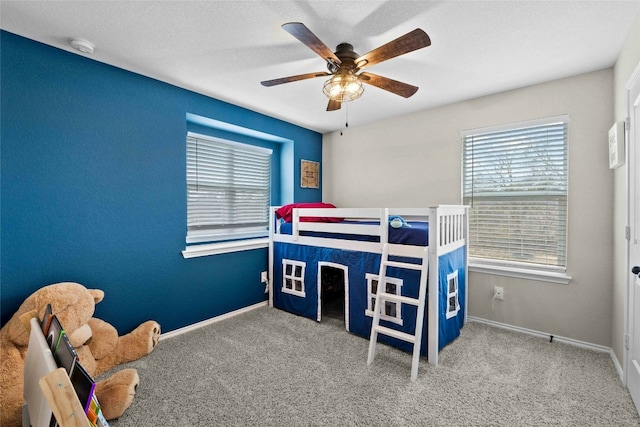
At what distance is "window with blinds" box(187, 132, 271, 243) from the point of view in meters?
3.11

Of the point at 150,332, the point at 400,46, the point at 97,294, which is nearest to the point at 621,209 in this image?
the point at 400,46

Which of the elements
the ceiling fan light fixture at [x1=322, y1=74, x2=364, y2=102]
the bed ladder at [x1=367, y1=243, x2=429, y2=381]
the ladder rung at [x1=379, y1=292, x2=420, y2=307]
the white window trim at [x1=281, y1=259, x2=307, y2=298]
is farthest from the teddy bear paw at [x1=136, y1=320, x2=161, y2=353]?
the ceiling fan light fixture at [x1=322, y1=74, x2=364, y2=102]

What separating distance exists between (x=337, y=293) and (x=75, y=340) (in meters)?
2.70

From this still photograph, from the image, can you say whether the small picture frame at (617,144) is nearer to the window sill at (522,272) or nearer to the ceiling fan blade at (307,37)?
the window sill at (522,272)

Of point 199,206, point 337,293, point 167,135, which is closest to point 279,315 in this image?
point 337,293

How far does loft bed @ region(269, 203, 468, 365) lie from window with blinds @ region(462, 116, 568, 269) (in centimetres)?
28

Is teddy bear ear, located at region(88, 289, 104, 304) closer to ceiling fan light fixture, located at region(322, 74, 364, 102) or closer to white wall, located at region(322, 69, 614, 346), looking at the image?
ceiling fan light fixture, located at region(322, 74, 364, 102)

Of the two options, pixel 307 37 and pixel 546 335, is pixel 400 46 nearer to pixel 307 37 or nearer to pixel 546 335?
pixel 307 37

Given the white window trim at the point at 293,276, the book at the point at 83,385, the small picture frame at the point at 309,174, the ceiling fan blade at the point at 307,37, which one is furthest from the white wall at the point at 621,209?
the small picture frame at the point at 309,174

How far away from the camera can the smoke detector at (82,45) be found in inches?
75.5

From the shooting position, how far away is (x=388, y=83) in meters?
1.97

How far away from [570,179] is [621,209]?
1.63 ft

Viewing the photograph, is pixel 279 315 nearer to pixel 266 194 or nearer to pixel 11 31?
pixel 266 194

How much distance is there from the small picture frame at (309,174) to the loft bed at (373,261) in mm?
757
